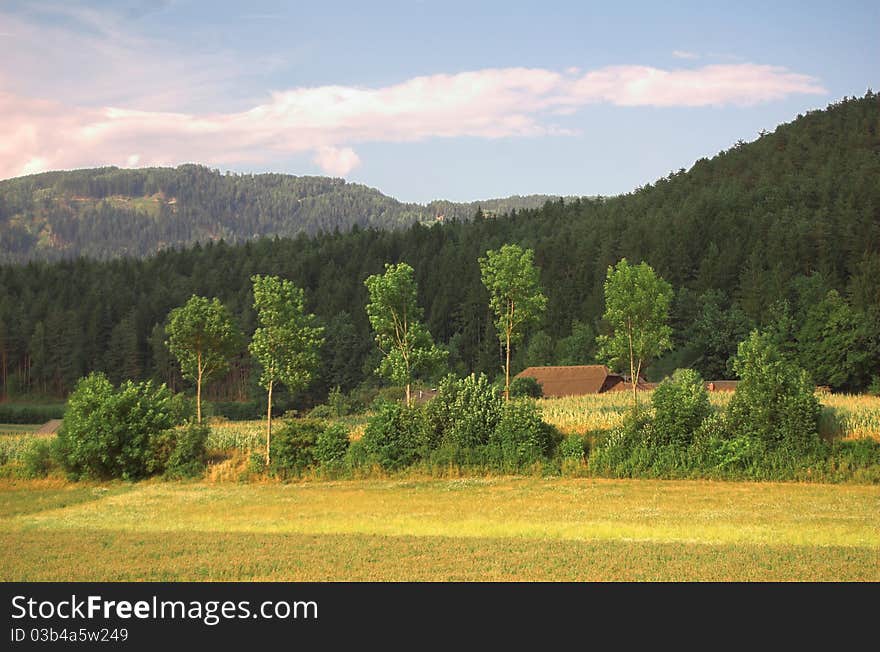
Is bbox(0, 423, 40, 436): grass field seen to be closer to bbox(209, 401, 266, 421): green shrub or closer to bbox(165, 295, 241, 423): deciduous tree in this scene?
bbox(165, 295, 241, 423): deciduous tree

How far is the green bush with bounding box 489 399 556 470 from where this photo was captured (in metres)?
42.5

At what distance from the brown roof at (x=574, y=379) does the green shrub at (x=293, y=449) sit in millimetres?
40515

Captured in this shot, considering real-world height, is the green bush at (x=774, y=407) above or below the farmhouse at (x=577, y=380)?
above

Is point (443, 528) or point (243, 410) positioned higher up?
point (443, 528)

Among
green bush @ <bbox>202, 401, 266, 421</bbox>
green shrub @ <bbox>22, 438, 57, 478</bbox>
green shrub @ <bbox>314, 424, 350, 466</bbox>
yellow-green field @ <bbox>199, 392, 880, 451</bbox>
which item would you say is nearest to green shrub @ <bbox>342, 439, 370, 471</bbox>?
green shrub @ <bbox>314, 424, 350, 466</bbox>

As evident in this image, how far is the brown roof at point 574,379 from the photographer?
→ 83.3 meters

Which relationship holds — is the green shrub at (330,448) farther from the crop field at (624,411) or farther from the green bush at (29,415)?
the green bush at (29,415)

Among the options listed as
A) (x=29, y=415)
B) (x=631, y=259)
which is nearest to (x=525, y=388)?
(x=631, y=259)

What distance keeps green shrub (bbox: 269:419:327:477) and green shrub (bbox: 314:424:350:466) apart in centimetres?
38

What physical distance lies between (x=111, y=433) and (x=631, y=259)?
348 feet

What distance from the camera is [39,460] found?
152 feet

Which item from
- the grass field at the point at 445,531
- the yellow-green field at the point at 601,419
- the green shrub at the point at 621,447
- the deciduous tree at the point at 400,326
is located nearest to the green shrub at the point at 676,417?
the green shrub at the point at 621,447

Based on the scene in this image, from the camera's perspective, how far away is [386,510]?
3381cm

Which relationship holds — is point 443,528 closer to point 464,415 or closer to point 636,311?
point 464,415
